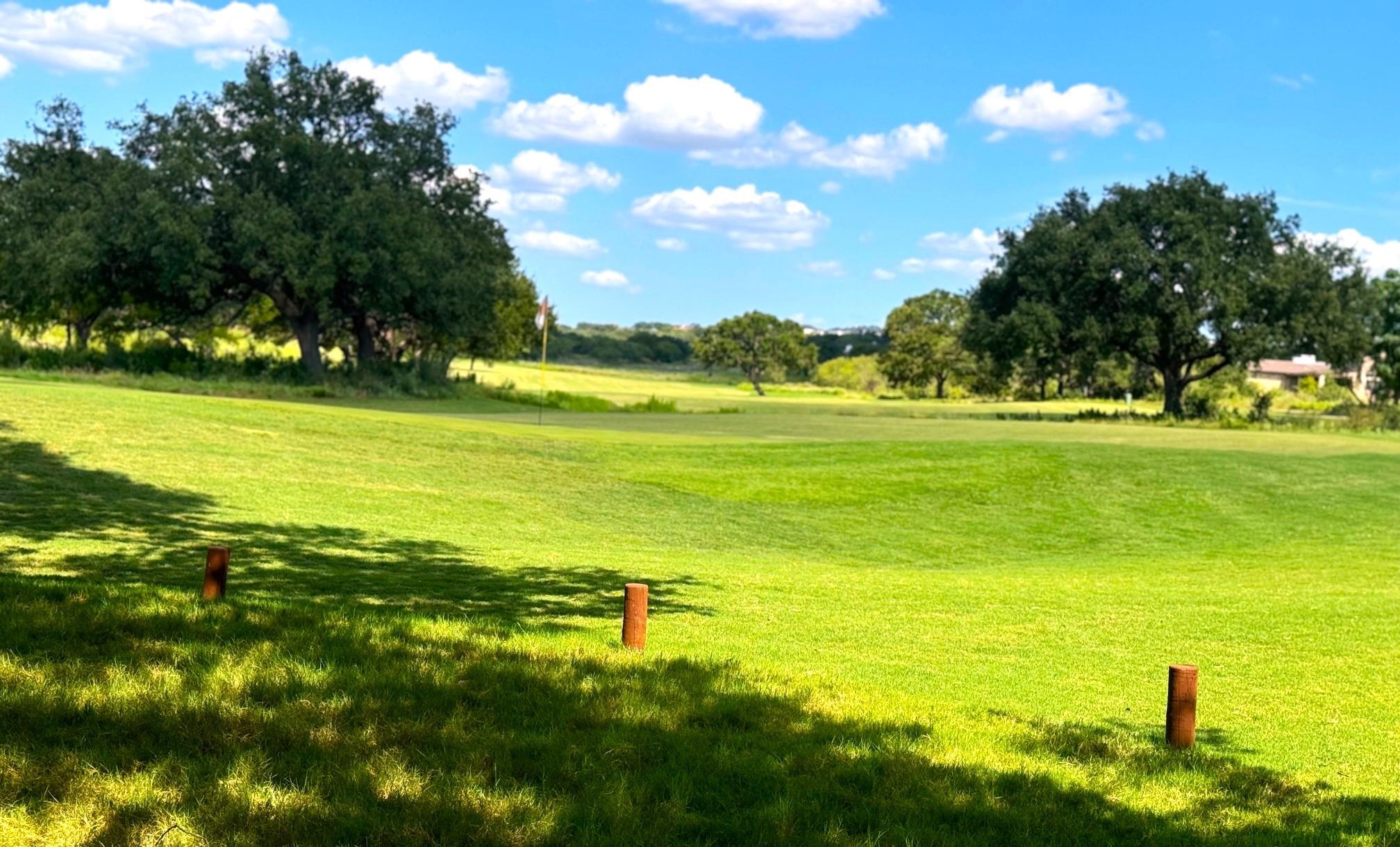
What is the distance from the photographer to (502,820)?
16.3ft

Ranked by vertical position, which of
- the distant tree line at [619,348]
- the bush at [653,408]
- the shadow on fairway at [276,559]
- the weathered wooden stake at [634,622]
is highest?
the distant tree line at [619,348]

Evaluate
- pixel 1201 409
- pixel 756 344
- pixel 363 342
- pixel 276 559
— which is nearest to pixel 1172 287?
pixel 1201 409

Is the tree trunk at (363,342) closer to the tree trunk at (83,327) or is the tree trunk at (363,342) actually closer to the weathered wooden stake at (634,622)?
the tree trunk at (83,327)

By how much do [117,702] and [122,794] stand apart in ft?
3.66

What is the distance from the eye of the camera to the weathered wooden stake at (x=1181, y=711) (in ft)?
22.0

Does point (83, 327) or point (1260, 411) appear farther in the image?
point (1260, 411)

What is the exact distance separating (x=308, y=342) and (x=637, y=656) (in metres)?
44.9

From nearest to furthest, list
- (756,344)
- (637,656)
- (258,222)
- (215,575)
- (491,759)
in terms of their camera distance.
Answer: (491,759) < (637,656) < (215,575) < (258,222) < (756,344)

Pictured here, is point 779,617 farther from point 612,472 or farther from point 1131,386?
point 1131,386

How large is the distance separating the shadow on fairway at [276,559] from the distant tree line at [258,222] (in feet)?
93.1

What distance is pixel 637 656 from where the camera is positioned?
25.6 ft

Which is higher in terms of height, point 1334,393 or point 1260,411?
point 1334,393

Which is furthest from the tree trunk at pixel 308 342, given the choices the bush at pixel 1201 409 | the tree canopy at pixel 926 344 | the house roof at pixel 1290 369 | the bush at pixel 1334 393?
the house roof at pixel 1290 369

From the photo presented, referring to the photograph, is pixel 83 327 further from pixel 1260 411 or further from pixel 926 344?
pixel 926 344
